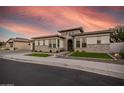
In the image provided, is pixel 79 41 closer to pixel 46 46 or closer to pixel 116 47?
pixel 46 46

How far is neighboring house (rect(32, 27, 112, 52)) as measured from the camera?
17.6 feet

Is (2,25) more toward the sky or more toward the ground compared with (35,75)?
more toward the sky

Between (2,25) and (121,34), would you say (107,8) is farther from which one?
(2,25)

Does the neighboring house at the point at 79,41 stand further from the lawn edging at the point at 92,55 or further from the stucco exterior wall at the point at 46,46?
the lawn edging at the point at 92,55

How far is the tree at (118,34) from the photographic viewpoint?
461cm

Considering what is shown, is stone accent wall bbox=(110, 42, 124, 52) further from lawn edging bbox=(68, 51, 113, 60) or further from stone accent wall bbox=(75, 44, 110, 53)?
lawn edging bbox=(68, 51, 113, 60)

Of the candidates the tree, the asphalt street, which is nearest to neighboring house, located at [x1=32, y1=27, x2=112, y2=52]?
the tree

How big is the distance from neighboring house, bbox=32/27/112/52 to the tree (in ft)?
0.64

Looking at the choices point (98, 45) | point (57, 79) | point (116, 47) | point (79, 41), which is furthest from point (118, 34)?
point (57, 79)

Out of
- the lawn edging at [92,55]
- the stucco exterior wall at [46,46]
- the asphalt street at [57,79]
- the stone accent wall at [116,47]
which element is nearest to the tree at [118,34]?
the stone accent wall at [116,47]
